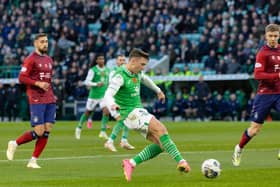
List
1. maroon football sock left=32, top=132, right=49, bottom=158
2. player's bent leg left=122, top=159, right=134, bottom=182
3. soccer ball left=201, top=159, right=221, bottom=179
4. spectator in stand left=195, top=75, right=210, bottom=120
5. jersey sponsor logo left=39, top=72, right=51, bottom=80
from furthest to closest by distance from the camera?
spectator in stand left=195, top=75, right=210, bottom=120, jersey sponsor logo left=39, top=72, right=51, bottom=80, maroon football sock left=32, top=132, right=49, bottom=158, soccer ball left=201, top=159, right=221, bottom=179, player's bent leg left=122, top=159, right=134, bottom=182

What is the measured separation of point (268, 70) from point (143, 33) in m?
29.6

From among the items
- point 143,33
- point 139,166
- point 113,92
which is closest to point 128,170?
point 113,92

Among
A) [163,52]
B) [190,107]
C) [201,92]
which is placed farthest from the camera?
[163,52]

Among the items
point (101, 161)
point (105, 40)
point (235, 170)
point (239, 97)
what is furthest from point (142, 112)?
point (105, 40)

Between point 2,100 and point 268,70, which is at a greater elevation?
point 268,70

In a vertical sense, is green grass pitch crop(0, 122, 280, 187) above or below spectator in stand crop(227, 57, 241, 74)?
above

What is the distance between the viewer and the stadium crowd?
142ft

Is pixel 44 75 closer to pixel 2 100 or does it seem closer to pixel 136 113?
pixel 136 113

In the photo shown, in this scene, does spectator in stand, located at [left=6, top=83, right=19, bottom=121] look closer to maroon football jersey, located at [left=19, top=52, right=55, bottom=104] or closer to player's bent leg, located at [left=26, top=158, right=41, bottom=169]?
maroon football jersey, located at [left=19, top=52, right=55, bottom=104]

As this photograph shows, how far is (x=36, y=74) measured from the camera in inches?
723

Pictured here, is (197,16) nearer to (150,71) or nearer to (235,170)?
(150,71)

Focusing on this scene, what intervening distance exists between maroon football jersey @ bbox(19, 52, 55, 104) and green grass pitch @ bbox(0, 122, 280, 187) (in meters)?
1.32

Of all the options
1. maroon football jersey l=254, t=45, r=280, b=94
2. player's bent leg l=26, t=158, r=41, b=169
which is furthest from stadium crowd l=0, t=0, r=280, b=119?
player's bent leg l=26, t=158, r=41, b=169

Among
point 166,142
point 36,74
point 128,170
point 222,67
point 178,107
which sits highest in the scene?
point 36,74
